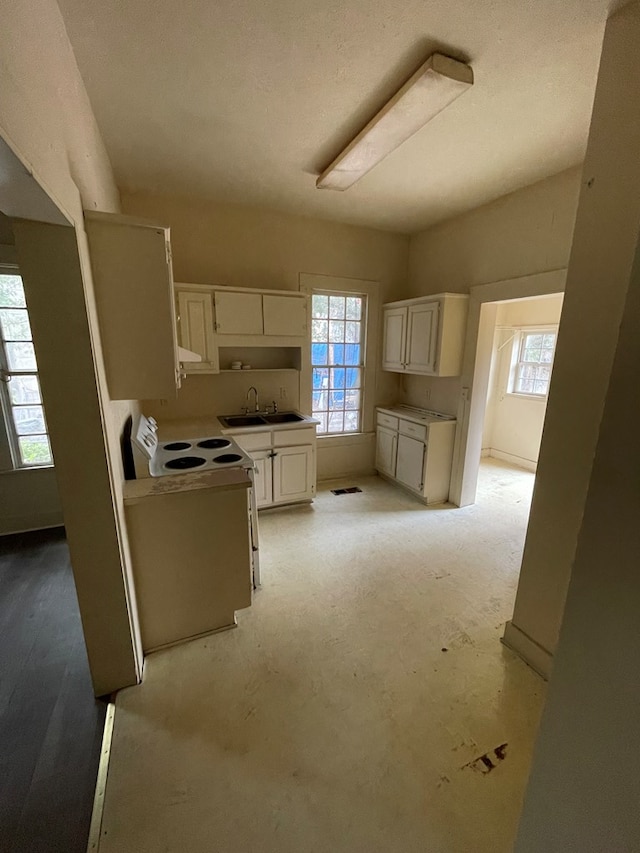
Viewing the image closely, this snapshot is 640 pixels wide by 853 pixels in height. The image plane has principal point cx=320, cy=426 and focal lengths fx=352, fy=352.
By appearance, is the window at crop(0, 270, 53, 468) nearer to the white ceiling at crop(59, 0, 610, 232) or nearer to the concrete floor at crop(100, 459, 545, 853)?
the white ceiling at crop(59, 0, 610, 232)

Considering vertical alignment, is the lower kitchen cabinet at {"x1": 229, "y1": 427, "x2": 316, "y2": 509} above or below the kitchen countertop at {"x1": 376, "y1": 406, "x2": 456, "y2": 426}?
below

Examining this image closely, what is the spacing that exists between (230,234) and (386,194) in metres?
1.51

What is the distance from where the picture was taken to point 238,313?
10.9 ft

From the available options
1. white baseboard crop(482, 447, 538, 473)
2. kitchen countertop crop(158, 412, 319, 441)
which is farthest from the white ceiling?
white baseboard crop(482, 447, 538, 473)

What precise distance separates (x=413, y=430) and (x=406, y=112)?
2.64 meters

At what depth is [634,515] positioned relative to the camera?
55 centimetres

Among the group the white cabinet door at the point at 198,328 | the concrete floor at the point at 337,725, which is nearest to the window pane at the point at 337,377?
the white cabinet door at the point at 198,328

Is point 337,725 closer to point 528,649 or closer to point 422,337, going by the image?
point 528,649

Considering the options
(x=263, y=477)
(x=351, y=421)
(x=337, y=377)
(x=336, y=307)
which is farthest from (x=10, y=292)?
(x=351, y=421)

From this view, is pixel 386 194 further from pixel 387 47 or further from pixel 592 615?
pixel 592 615

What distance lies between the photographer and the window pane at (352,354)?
4277mm

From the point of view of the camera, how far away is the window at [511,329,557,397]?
4.84 metres

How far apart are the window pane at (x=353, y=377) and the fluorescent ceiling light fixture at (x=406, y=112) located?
82.4 inches

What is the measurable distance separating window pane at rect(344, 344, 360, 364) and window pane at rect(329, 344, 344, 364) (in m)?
0.06
